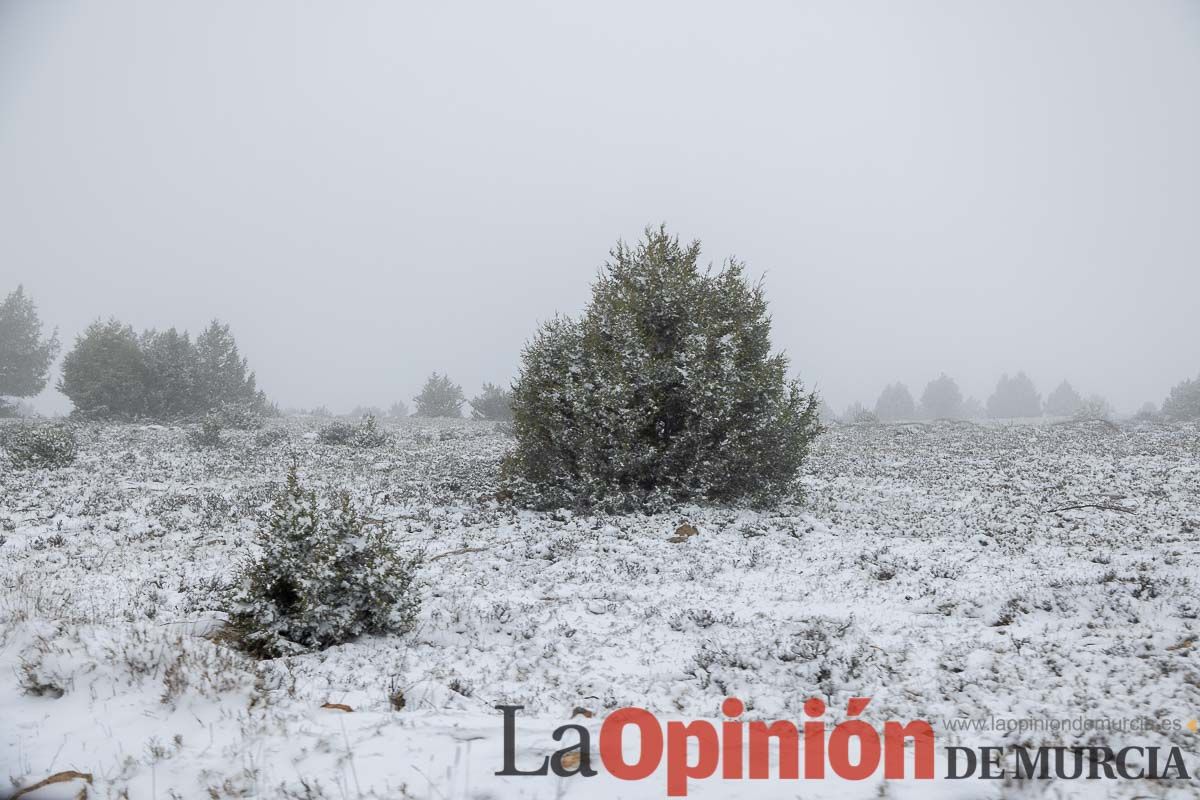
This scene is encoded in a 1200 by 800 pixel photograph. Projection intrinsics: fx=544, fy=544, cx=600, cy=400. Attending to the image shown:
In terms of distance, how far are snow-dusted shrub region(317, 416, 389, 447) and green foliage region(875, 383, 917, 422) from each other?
2812 inches

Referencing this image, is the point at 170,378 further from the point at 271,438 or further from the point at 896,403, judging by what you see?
the point at 896,403

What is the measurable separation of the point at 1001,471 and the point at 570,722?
1781cm

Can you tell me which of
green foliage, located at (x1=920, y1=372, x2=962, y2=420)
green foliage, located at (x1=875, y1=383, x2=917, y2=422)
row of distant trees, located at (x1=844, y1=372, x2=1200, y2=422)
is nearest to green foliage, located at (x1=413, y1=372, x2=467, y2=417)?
row of distant trees, located at (x1=844, y1=372, x2=1200, y2=422)

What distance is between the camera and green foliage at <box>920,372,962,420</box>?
76.6 m

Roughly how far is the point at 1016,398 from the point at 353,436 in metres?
87.1

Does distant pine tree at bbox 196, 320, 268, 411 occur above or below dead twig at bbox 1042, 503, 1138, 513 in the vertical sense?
above

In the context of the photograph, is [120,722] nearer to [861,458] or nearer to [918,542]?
[918,542]

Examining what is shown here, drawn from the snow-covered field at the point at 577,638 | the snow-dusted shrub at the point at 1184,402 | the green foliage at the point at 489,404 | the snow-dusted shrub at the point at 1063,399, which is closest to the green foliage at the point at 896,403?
the snow-dusted shrub at the point at 1063,399

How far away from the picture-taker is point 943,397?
3022 inches

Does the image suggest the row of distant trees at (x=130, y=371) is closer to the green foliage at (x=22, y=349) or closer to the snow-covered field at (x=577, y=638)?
the green foliage at (x=22, y=349)

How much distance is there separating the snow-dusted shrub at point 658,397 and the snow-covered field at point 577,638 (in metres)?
1.04

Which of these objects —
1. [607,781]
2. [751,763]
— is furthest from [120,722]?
[751,763]

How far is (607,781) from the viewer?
350cm

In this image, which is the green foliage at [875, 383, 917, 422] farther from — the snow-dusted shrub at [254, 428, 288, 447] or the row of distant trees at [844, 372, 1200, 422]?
the snow-dusted shrub at [254, 428, 288, 447]
